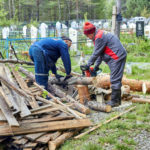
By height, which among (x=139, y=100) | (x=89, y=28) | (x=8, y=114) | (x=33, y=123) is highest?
(x=89, y=28)

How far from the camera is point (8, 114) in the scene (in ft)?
14.0

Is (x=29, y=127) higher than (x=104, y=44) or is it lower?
lower

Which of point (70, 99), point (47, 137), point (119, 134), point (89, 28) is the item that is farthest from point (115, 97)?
point (47, 137)

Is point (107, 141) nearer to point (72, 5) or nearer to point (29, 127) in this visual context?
point (29, 127)

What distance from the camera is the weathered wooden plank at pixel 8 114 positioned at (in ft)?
13.3

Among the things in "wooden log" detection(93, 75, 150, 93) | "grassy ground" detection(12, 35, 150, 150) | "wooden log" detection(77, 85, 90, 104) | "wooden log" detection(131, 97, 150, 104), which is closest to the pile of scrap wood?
"grassy ground" detection(12, 35, 150, 150)

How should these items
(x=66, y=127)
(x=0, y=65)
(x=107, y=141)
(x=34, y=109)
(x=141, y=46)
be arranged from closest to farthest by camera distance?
(x=107, y=141)
(x=66, y=127)
(x=34, y=109)
(x=0, y=65)
(x=141, y=46)

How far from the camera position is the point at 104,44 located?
18.7 ft

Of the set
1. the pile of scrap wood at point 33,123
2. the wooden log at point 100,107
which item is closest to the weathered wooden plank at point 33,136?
the pile of scrap wood at point 33,123

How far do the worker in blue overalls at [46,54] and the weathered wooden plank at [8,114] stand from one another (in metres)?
2.01

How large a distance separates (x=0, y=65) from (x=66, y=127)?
3.76 metres

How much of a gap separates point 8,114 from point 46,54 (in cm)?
269

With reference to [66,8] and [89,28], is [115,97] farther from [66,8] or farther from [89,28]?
[66,8]

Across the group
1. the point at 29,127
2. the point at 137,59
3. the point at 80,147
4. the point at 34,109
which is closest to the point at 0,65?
the point at 34,109
